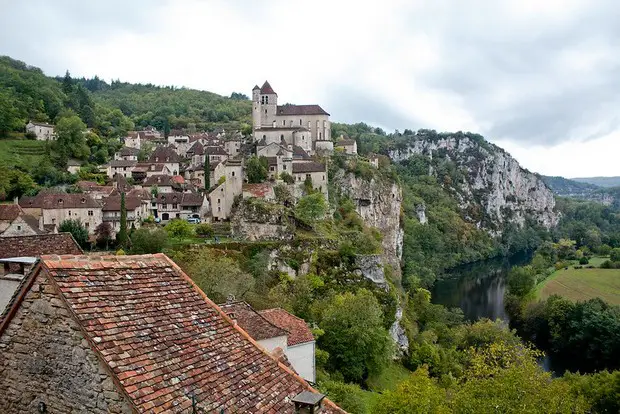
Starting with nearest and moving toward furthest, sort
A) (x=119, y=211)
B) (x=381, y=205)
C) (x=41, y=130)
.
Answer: (x=119, y=211) → (x=381, y=205) → (x=41, y=130)

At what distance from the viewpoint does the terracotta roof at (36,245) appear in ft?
56.4

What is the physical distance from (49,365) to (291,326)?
76.8ft

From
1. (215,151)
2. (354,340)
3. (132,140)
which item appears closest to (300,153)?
(215,151)

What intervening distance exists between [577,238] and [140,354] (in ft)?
582

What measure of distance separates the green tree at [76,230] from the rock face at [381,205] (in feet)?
140

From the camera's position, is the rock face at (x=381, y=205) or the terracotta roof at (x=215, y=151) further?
the terracotta roof at (x=215, y=151)

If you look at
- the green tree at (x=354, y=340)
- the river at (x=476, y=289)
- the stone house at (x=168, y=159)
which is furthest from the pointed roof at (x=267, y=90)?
the green tree at (x=354, y=340)

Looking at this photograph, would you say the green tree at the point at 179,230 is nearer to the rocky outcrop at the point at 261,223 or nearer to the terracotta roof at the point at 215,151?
the rocky outcrop at the point at 261,223

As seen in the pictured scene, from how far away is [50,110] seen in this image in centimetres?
10912

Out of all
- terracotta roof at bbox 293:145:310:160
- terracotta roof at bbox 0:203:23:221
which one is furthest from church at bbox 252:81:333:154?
terracotta roof at bbox 0:203:23:221

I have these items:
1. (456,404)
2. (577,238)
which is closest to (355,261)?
(456,404)

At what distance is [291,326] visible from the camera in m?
28.7

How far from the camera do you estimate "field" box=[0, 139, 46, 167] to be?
258 ft

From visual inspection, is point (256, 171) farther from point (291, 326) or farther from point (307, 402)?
point (307, 402)
